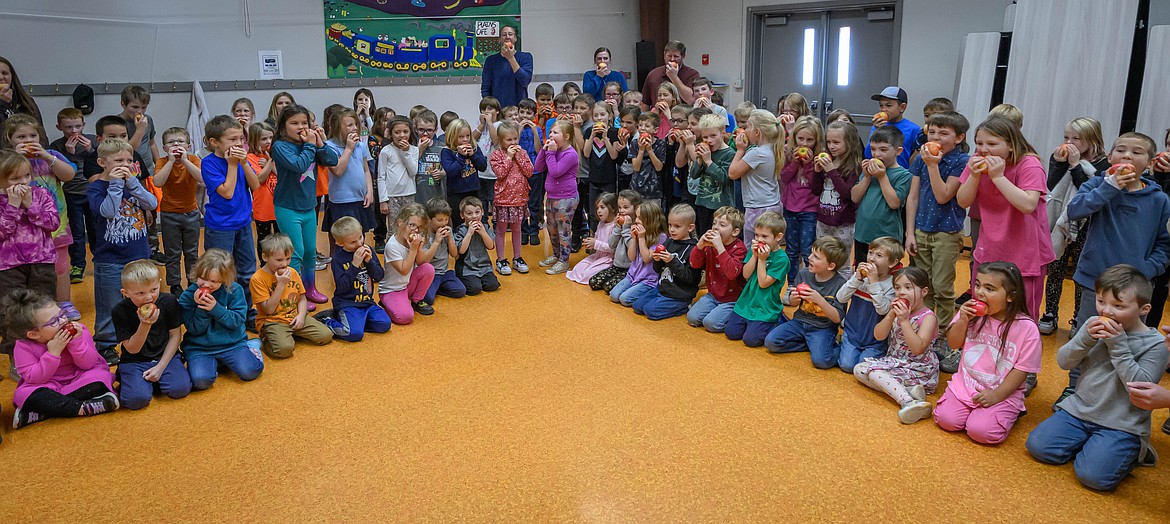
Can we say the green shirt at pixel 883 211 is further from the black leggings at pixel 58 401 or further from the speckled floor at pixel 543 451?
the black leggings at pixel 58 401

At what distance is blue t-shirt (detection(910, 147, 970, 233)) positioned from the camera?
4.36 meters

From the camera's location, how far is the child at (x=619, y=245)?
221 inches

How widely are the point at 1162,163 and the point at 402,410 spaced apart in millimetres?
3845

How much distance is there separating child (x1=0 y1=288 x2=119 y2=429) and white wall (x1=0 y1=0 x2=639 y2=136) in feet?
15.9

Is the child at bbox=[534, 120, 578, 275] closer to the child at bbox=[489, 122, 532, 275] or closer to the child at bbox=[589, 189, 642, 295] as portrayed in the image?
the child at bbox=[489, 122, 532, 275]

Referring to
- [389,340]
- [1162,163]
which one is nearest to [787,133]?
[1162,163]

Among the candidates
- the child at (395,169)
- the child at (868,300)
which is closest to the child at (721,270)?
the child at (868,300)

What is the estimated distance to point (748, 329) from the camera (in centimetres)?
472

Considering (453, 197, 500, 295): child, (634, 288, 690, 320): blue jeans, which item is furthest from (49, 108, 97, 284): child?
(634, 288, 690, 320): blue jeans

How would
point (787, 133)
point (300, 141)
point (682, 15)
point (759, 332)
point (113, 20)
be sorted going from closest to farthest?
point (759, 332)
point (300, 141)
point (787, 133)
point (113, 20)
point (682, 15)

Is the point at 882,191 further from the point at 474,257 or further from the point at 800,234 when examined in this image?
the point at 474,257

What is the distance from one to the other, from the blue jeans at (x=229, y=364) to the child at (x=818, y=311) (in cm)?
276

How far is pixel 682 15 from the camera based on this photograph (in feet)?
34.2

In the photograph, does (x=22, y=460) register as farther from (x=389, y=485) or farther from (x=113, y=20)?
(x=113, y=20)
